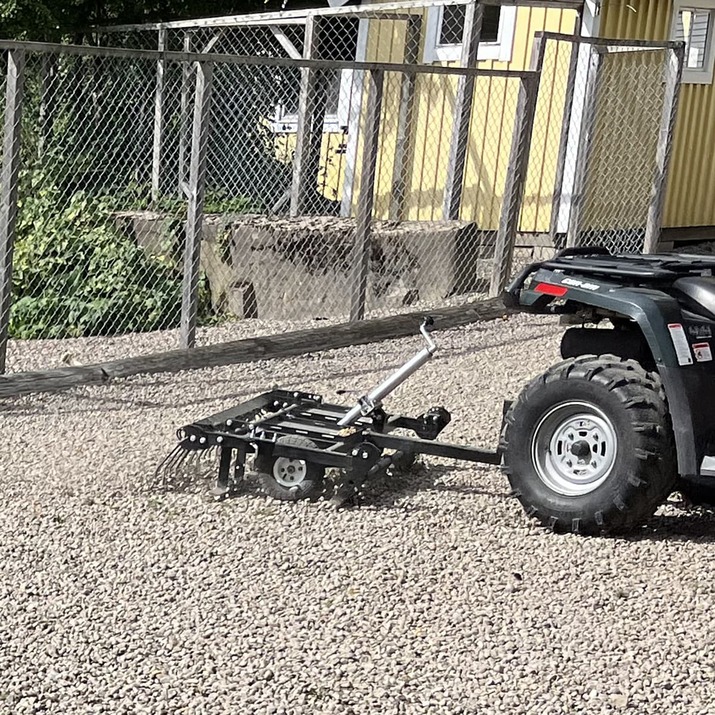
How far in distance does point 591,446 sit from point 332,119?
34.5 feet

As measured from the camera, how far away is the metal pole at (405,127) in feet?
43.2

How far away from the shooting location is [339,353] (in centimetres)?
953

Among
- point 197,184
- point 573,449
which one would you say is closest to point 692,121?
point 197,184

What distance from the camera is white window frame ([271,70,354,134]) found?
14917mm

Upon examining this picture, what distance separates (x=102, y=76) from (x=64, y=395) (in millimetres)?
8313

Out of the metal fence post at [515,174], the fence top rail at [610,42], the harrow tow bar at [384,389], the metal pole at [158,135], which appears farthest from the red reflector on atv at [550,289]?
the metal pole at [158,135]

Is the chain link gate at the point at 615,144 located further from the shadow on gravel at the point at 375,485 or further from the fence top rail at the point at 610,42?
the shadow on gravel at the point at 375,485

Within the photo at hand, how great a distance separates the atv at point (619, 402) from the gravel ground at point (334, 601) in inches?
7.9

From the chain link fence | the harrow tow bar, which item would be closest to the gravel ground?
the harrow tow bar

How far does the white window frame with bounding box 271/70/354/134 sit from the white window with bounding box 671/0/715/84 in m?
3.57

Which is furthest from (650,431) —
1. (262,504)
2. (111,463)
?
(111,463)

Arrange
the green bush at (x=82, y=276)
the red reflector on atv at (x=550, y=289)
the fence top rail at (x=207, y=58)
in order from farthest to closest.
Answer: the green bush at (x=82, y=276) → the fence top rail at (x=207, y=58) → the red reflector on atv at (x=550, y=289)

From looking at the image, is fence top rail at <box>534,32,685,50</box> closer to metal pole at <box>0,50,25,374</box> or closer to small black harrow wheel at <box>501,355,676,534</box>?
metal pole at <box>0,50,25,374</box>

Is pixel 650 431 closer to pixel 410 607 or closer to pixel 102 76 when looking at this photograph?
→ pixel 410 607
